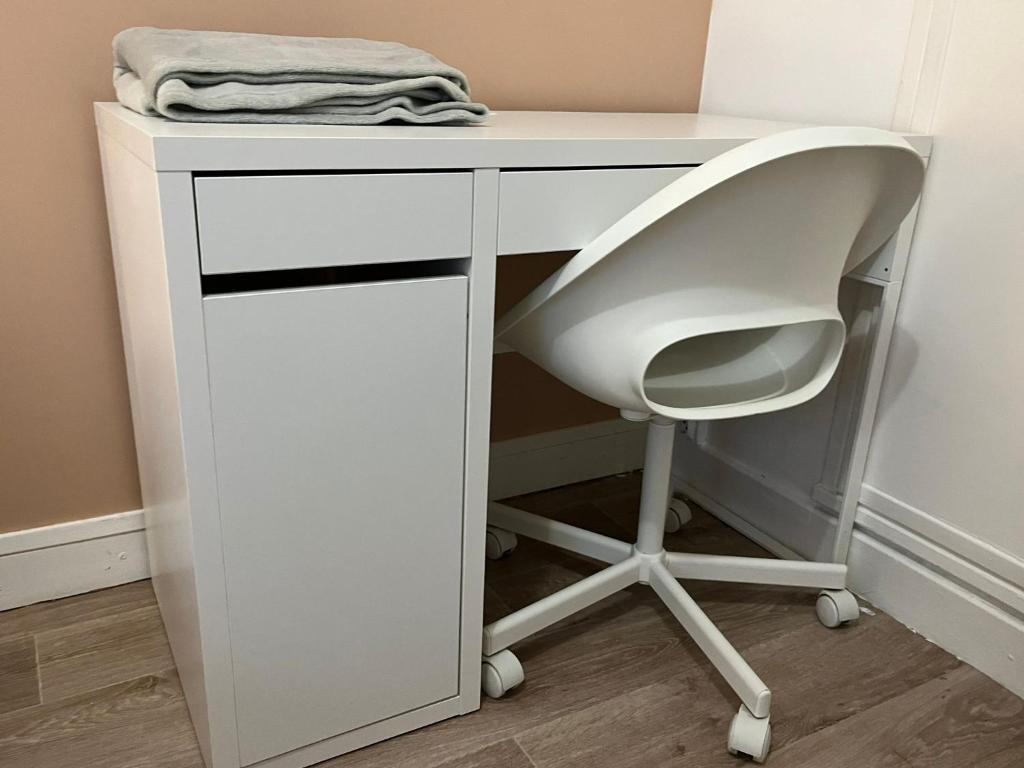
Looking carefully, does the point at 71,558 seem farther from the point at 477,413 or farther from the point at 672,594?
the point at 672,594

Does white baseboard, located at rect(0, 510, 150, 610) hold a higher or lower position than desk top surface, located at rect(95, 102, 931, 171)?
lower

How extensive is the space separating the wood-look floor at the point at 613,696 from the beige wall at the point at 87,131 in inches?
9.0

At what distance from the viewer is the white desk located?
0.77 meters

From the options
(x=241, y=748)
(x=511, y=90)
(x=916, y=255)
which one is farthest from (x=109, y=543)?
(x=916, y=255)

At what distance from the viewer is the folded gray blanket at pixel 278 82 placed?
85 cm

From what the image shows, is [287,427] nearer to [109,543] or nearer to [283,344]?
[283,344]

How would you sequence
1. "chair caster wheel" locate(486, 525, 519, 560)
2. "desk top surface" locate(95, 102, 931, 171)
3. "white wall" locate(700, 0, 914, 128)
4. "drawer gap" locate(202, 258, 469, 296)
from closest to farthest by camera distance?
1. "desk top surface" locate(95, 102, 931, 171)
2. "drawer gap" locate(202, 258, 469, 296)
3. "white wall" locate(700, 0, 914, 128)
4. "chair caster wheel" locate(486, 525, 519, 560)

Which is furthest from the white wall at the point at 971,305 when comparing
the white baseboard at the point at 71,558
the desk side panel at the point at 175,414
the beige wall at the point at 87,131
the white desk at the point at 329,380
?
the white baseboard at the point at 71,558

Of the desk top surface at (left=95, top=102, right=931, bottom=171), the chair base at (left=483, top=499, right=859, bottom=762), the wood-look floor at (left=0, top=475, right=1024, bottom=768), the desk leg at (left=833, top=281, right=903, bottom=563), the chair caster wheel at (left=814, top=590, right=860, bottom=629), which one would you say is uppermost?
the desk top surface at (left=95, top=102, right=931, bottom=171)

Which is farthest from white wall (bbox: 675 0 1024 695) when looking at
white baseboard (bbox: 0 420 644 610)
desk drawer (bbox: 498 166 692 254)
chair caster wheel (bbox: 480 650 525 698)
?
white baseboard (bbox: 0 420 644 610)

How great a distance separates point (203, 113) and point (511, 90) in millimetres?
677

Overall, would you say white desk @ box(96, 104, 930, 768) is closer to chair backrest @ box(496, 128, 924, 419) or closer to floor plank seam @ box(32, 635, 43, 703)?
chair backrest @ box(496, 128, 924, 419)

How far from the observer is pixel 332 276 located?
100 cm

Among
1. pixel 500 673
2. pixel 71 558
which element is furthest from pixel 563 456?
pixel 71 558
